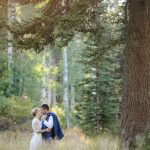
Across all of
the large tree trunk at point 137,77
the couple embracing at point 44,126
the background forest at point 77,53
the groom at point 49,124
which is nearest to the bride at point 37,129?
the couple embracing at point 44,126

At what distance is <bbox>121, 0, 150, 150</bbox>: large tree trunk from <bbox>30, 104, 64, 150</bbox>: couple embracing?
1.65 metres

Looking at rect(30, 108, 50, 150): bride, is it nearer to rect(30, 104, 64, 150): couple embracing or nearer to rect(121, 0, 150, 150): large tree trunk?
rect(30, 104, 64, 150): couple embracing

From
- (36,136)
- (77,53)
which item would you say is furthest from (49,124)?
(77,53)

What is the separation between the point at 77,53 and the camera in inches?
864

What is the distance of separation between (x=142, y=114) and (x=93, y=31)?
2641mm

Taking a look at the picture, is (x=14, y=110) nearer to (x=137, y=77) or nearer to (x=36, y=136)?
(x=36, y=136)

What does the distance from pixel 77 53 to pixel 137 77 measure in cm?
1101

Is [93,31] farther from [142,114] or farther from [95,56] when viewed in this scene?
[142,114]

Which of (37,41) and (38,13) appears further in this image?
(38,13)

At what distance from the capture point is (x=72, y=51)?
151 ft

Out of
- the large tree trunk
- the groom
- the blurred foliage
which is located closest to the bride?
the groom

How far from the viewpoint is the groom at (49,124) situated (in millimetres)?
11594

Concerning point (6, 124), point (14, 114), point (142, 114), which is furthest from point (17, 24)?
point (14, 114)

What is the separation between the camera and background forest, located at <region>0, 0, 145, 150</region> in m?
11.7
